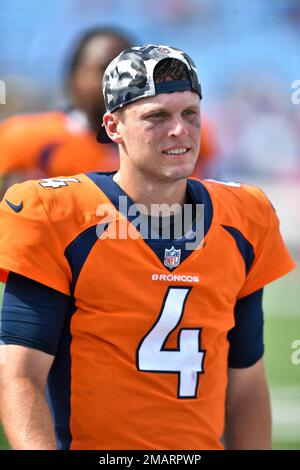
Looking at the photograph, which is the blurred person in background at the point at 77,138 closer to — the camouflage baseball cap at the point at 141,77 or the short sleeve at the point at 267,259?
the short sleeve at the point at 267,259

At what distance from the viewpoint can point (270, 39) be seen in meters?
12.7

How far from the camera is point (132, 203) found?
2.34m

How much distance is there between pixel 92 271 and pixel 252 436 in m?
0.64

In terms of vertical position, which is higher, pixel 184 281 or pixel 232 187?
pixel 232 187

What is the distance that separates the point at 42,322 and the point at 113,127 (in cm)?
56

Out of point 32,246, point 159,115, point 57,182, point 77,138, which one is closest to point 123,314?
point 32,246

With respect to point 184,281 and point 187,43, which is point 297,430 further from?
point 187,43

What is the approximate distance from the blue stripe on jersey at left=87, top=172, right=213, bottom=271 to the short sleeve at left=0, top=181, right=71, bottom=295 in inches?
7.6

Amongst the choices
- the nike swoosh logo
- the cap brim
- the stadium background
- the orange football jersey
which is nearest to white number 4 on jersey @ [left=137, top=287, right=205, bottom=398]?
the orange football jersey

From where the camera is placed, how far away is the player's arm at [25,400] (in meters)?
2.04

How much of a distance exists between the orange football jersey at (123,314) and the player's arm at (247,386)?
0.14 meters

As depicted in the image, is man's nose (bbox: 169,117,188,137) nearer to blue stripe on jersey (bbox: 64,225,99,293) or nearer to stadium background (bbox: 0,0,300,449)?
blue stripe on jersey (bbox: 64,225,99,293)

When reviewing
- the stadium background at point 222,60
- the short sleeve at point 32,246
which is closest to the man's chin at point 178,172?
the short sleeve at point 32,246

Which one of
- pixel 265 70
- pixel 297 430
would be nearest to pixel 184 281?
pixel 297 430
